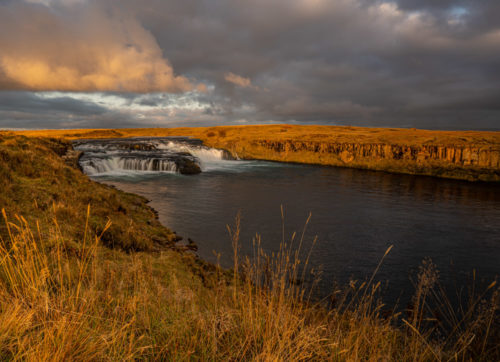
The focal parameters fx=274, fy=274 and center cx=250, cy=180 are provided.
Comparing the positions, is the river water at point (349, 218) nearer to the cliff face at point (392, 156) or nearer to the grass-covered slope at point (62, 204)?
the cliff face at point (392, 156)

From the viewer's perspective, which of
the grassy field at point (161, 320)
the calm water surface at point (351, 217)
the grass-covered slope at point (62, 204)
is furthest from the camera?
the calm water surface at point (351, 217)

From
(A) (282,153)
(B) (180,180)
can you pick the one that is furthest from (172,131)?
(B) (180,180)

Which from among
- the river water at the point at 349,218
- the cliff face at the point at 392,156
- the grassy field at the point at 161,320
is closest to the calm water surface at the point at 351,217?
the river water at the point at 349,218

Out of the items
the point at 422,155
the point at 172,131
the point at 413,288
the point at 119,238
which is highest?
the point at 172,131

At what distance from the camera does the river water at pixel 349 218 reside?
1058 centimetres

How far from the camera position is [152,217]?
47.8 feet

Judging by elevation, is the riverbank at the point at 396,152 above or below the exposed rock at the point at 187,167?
Answer: above

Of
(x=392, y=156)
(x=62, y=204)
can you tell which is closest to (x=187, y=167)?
(x=62, y=204)

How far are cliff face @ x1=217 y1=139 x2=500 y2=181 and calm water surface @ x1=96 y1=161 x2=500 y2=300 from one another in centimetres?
247

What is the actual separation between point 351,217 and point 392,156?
22711 mm

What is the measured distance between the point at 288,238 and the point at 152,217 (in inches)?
286

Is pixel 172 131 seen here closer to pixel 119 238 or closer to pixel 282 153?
pixel 282 153

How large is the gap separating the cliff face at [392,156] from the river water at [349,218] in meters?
2.19

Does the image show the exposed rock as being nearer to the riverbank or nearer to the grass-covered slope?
the riverbank
